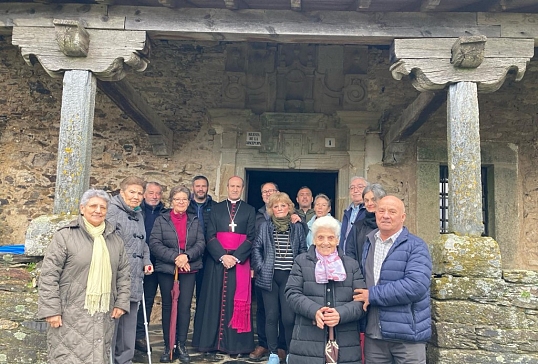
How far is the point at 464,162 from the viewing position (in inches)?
162

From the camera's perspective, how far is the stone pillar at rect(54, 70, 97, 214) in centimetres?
402

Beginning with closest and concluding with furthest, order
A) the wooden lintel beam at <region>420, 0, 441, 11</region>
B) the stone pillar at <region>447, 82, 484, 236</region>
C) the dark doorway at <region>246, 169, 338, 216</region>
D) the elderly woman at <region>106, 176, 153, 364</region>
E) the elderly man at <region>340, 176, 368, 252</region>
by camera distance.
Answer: the elderly woman at <region>106, 176, 153, 364</region>
the stone pillar at <region>447, 82, 484, 236</region>
the wooden lintel beam at <region>420, 0, 441, 11</region>
the elderly man at <region>340, 176, 368, 252</region>
the dark doorway at <region>246, 169, 338, 216</region>

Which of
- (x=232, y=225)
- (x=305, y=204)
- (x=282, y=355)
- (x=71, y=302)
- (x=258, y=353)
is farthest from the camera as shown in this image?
(x=305, y=204)

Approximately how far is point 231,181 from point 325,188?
15.4 ft

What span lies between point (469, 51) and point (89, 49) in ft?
10.9

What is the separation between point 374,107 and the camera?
22.2 feet

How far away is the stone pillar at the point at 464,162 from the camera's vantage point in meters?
3.99

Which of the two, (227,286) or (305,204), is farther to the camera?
(305,204)

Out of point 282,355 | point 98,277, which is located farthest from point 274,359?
point 98,277

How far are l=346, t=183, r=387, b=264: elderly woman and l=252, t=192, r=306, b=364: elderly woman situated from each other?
20.0 inches

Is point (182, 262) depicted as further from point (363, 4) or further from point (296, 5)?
point (363, 4)

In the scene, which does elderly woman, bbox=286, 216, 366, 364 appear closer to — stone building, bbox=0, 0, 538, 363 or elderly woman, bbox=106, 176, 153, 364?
elderly woman, bbox=106, 176, 153, 364

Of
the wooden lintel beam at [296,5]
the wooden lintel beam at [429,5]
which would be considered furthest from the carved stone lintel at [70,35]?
the wooden lintel beam at [429,5]

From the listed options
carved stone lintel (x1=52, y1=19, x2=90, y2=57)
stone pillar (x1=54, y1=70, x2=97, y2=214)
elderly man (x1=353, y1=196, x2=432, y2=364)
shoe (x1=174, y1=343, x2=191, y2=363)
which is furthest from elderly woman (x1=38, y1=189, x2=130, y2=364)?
elderly man (x1=353, y1=196, x2=432, y2=364)
